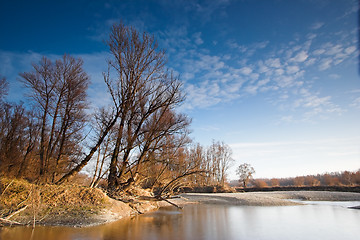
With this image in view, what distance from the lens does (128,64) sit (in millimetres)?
11414

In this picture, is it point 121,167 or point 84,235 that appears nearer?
point 84,235

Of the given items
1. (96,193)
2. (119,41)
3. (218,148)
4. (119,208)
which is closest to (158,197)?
(119,208)

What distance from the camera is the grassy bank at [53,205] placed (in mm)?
7668

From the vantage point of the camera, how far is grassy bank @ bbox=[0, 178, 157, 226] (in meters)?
7.67

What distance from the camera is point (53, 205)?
848cm

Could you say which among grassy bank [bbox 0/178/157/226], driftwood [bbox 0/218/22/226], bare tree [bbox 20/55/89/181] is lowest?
driftwood [bbox 0/218/22/226]

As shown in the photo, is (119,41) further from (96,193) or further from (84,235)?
(84,235)

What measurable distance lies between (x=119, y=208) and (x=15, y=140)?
40.0ft

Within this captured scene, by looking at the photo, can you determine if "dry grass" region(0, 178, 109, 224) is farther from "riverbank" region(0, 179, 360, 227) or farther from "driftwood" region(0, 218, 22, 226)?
"driftwood" region(0, 218, 22, 226)

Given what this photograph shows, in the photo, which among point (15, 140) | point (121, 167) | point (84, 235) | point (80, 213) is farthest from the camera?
point (15, 140)

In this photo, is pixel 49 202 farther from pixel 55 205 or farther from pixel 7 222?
pixel 7 222

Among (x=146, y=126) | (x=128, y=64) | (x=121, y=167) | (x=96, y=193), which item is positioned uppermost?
(x=128, y=64)

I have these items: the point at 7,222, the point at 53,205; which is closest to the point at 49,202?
the point at 53,205

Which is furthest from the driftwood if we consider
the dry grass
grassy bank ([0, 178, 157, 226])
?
the dry grass
